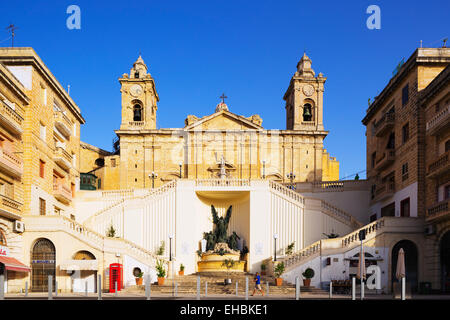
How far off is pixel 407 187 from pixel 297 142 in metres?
24.8

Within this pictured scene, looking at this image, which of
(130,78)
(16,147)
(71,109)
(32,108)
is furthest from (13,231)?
(130,78)

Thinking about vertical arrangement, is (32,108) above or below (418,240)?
above

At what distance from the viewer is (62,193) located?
39906 mm

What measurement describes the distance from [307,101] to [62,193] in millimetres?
32790

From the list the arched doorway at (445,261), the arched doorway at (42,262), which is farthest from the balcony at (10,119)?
the arched doorway at (445,261)

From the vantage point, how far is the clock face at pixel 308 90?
61594mm

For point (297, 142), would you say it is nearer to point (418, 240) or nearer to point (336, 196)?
point (336, 196)

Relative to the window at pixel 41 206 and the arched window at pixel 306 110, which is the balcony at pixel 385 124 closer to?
the arched window at pixel 306 110

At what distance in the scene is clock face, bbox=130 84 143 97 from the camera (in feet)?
203

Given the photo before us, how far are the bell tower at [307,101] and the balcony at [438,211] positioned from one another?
29.1 m

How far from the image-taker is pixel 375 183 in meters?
43.9

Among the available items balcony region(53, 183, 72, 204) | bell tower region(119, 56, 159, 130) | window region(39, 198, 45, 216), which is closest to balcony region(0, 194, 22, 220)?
window region(39, 198, 45, 216)

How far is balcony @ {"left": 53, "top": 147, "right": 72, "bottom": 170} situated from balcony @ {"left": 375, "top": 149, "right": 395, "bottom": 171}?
2477 cm

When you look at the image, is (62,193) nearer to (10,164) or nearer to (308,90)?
(10,164)
